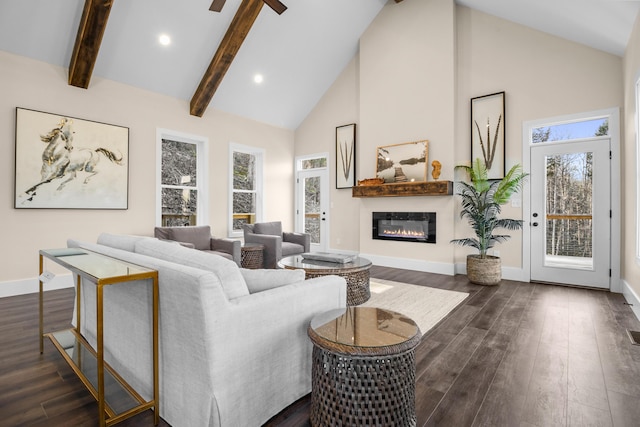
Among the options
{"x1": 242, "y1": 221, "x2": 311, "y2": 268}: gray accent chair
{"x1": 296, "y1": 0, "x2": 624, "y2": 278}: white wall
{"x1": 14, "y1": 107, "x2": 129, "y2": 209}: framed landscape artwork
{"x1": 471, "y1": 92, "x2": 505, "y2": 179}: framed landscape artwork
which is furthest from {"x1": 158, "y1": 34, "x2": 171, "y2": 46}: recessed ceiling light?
{"x1": 471, "y1": 92, "x2": 505, "y2": 179}: framed landscape artwork

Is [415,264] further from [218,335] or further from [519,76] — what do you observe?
[218,335]

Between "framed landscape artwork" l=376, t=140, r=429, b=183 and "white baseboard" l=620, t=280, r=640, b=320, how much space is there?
2.86m

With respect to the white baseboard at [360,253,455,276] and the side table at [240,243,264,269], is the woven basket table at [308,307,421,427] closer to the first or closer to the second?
the side table at [240,243,264,269]

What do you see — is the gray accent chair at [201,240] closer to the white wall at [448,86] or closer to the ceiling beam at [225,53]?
the ceiling beam at [225,53]

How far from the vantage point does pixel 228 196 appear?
20.4 ft

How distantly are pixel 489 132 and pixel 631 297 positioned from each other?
9.03 ft

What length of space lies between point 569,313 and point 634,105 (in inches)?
92.6

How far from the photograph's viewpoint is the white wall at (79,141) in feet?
12.6

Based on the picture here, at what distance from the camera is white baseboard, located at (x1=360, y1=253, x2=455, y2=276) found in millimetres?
5223

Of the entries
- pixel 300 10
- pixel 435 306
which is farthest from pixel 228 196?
pixel 435 306

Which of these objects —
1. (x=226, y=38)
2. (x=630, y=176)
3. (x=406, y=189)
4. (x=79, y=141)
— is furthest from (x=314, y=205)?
(x=630, y=176)

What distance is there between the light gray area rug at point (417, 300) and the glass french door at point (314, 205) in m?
2.83

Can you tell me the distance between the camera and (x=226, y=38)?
477 centimetres

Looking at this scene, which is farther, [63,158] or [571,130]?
[571,130]
